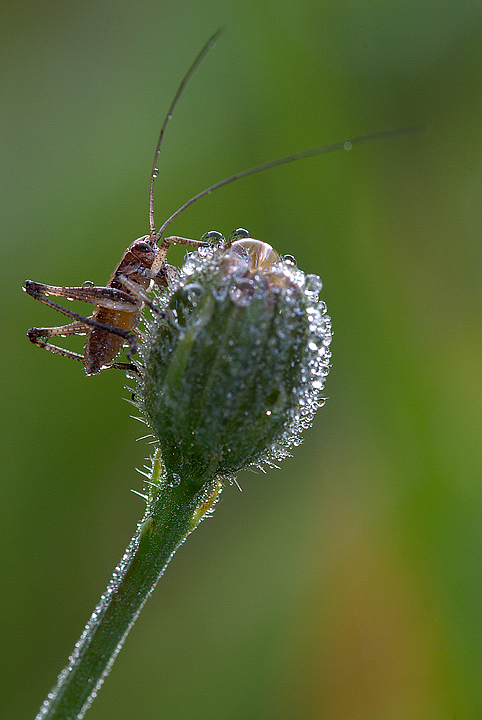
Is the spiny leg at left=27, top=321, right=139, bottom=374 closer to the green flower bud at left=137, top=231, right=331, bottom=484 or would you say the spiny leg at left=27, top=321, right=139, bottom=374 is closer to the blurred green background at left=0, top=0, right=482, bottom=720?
the blurred green background at left=0, top=0, right=482, bottom=720

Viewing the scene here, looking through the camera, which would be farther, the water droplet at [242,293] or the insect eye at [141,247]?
the insect eye at [141,247]

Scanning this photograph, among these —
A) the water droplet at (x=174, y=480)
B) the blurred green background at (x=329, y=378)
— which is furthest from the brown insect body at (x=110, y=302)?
the blurred green background at (x=329, y=378)

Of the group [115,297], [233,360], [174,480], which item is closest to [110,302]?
[115,297]

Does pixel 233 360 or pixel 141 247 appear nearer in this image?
pixel 233 360

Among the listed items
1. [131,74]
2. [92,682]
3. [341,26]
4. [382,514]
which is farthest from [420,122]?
[92,682]

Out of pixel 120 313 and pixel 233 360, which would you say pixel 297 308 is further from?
pixel 120 313

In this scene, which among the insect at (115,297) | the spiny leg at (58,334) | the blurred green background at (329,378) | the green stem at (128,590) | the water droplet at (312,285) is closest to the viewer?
the green stem at (128,590)

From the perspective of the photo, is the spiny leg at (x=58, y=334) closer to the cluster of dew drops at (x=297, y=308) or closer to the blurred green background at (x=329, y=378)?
the blurred green background at (x=329, y=378)
